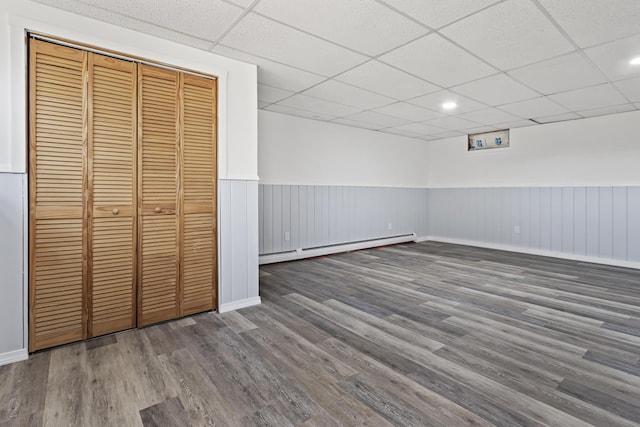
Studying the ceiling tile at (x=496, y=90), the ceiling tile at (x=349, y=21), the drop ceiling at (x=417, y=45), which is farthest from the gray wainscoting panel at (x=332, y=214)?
the ceiling tile at (x=349, y=21)

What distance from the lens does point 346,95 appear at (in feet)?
13.6

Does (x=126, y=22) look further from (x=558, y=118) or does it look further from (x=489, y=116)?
(x=558, y=118)

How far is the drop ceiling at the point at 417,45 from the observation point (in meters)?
2.21

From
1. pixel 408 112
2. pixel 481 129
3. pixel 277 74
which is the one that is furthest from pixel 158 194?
pixel 481 129

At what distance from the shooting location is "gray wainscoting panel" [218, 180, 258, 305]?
3.04 meters

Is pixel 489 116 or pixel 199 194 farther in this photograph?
pixel 489 116

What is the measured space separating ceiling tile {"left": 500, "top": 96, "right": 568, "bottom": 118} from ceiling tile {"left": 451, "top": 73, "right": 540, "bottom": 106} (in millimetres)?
234

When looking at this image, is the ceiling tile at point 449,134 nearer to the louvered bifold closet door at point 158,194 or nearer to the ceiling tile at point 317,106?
the ceiling tile at point 317,106

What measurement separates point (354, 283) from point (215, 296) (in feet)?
5.67

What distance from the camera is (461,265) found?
5.00 meters

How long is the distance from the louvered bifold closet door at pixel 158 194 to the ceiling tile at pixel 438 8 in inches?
74.1

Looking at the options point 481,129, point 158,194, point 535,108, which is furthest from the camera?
point 481,129

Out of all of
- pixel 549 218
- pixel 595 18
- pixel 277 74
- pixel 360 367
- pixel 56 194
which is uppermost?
pixel 277 74

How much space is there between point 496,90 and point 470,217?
354cm
